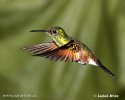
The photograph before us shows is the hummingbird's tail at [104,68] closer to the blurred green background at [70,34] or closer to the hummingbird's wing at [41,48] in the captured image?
the blurred green background at [70,34]

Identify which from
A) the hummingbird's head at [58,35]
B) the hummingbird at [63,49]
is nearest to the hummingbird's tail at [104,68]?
the hummingbird at [63,49]

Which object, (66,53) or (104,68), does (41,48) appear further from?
(104,68)

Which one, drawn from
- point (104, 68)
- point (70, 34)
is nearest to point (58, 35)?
point (70, 34)

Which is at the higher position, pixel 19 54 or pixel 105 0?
pixel 105 0

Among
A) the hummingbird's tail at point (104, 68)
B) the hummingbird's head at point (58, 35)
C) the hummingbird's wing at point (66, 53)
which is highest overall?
the hummingbird's head at point (58, 35)

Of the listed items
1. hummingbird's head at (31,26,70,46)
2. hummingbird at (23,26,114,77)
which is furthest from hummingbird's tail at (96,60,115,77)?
hummingbird's head at (31,26,70,46)

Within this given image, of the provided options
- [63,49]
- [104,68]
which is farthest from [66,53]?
[104,68]

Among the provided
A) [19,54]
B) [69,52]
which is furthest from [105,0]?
[19,54]

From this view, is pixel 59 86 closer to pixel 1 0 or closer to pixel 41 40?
pixel 41 40
